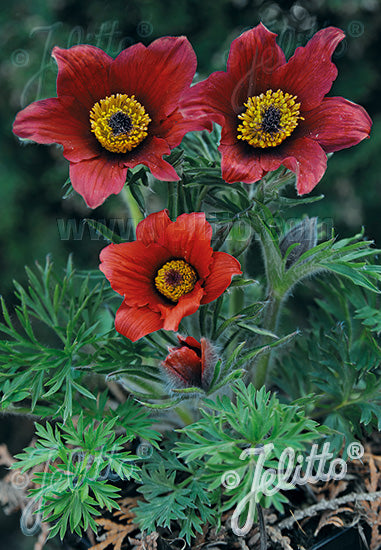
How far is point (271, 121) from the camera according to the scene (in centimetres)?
48

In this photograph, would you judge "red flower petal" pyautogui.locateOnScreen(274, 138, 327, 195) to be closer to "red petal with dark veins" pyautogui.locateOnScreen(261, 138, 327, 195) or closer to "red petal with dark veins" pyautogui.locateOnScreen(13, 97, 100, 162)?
"red petal with dark veins" pyautogui.locateOnScreen(261, 138, 327, 195)

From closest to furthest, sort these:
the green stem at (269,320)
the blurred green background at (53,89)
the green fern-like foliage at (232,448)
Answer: the green fern-like foliage at (232,448)
the green stem at (269,320)
the blurred green background at (53,89)

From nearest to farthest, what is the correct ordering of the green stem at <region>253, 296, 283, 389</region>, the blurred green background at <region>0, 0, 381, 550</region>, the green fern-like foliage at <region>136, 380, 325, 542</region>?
the green fern-like foliage at <region>136, 380, 325, 542</region> → the green stem at <region>253, 296, 283, 389</region> → the blurred green background at <region>0, 0, 381, 550</region>

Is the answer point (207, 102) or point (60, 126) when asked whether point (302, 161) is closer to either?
point (207, 102)

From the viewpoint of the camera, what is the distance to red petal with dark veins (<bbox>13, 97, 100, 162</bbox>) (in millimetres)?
465

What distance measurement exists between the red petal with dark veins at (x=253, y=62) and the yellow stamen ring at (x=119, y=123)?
0.08 metres

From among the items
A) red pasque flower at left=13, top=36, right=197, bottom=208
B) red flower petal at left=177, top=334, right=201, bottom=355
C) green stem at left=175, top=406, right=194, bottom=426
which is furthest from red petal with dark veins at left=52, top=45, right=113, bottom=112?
green stem at left=175, top=406, right=194, bottom=426

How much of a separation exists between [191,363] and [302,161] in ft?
0.63

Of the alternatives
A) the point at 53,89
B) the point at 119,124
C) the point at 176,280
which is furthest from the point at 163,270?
the point at 53,89

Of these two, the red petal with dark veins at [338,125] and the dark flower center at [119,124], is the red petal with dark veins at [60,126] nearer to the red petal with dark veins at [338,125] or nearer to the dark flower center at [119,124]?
the dark flower center at [119,124]

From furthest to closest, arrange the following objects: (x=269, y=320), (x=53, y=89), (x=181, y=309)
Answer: (x=53, y=89) < (x=269, y=320) < (x=181, y=309)

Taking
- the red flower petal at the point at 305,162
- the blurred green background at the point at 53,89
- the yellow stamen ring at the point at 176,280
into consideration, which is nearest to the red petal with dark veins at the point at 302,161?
the red flower petal at the point at 305,162

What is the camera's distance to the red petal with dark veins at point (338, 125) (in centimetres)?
Answer: 47

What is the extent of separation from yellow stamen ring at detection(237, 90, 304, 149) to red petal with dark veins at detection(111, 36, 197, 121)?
59mm
